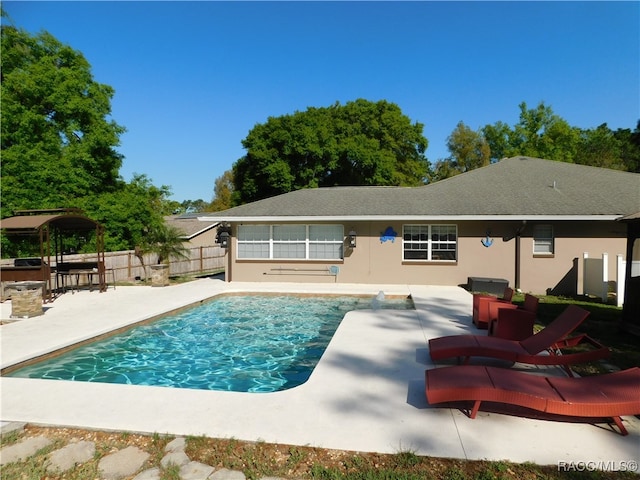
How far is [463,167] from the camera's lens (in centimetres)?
4919

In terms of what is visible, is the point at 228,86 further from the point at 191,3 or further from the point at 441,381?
the point at 441,381

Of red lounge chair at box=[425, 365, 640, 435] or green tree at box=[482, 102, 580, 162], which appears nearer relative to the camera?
red lounge chair at box=[425, 365, 640, 435]

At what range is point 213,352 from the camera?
8.18m

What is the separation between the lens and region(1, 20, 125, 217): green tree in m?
24.0

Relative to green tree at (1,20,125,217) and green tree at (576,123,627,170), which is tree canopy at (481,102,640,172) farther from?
green tree at (1,20,125,217)

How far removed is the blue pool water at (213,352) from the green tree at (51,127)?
1986 centimetres

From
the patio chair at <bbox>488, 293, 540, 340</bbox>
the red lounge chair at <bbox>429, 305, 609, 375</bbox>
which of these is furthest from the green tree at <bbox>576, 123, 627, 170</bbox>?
the red lounge chair at <bbox>429, 305, 609, 375</bbox>

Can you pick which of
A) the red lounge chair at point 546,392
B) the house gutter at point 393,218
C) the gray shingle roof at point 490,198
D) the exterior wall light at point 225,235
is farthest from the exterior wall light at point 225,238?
the red lounge chair at point 546,392

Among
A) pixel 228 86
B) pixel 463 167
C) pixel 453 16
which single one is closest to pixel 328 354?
pixel 453 16

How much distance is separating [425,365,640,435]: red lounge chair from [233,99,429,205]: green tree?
32.3 m

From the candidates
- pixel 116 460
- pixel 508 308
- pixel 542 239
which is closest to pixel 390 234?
pixel 542 239

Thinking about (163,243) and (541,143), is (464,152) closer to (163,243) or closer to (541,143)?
(541,143)

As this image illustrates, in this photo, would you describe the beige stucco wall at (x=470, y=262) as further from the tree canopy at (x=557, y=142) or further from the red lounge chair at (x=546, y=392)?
the tree canopy at (x=557, y=142)

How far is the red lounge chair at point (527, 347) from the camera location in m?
5.54
